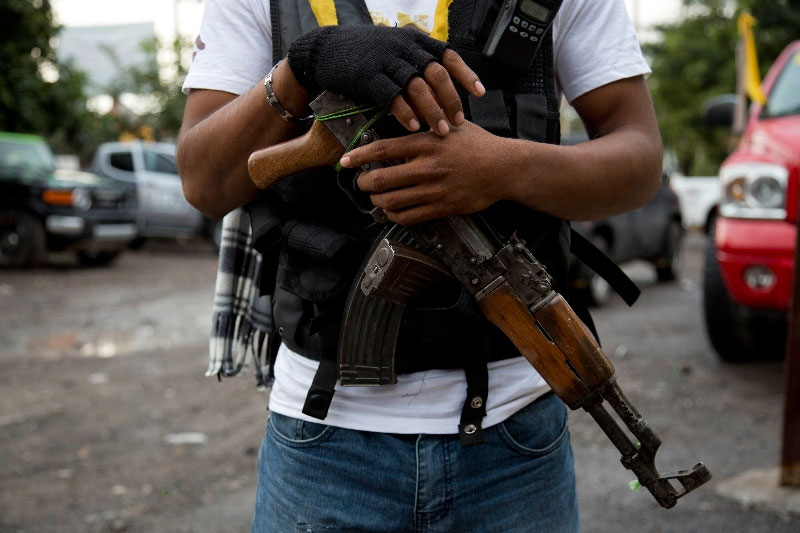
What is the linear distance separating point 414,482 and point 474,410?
0.50ft

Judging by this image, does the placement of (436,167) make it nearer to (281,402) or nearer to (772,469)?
(281,402)

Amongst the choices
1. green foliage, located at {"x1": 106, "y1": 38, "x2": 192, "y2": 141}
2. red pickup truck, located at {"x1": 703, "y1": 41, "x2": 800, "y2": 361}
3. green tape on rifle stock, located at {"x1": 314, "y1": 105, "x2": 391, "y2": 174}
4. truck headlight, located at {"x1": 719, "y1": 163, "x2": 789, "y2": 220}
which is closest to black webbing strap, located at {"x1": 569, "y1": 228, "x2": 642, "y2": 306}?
green tape on rifle stock, located at {"x1": 314, "y1": 105, "x2": 391, "y2": 174}

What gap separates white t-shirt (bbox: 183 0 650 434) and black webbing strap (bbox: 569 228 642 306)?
24 cm

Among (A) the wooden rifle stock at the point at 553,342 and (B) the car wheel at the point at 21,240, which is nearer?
(A) the wooden rifle stock at the point at 553,342

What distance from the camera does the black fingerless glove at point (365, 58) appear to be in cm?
118

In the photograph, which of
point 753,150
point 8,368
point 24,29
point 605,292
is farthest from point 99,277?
point 753,150

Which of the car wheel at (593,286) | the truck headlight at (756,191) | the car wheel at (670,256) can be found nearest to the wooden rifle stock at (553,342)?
the truck headlight at (756,191)

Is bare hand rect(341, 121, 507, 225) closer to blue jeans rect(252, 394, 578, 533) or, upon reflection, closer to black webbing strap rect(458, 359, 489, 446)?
black webbing strap rect(458, 359, 489, 446)

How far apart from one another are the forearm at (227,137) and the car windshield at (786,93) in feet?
16.1

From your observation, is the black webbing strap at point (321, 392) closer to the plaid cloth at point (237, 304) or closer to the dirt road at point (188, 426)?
the plaid cloth at point (237, 304)

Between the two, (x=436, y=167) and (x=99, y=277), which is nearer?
(x=436, y=167)

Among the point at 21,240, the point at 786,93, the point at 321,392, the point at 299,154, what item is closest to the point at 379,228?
the point at 299,154

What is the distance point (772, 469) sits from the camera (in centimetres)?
405

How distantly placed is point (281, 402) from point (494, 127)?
62 cm
